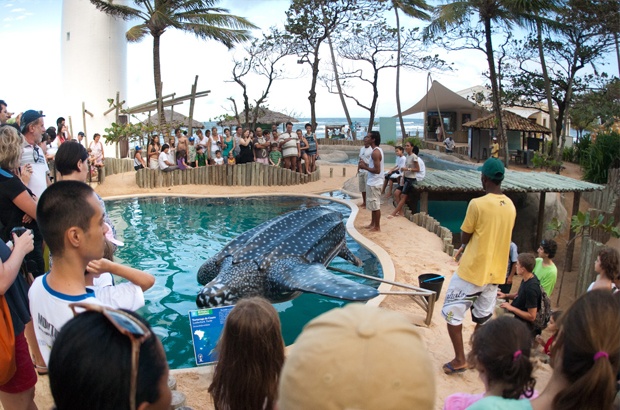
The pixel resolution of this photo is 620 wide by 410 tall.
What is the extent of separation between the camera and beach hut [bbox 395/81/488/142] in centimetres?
3484

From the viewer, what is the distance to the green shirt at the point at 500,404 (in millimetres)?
2271

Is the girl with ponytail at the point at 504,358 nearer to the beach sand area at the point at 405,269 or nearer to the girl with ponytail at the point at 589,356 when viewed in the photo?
the girl with ponytail at the point at 589,356

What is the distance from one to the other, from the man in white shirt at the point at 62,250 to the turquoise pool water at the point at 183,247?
3.15 meters

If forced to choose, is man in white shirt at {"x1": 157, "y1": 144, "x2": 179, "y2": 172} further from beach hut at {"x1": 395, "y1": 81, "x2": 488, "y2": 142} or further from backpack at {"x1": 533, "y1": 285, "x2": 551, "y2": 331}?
beach hut at {"x1": 395, "y1": 81, "x2": 488, "y2": 142}

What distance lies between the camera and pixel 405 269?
8.02 m

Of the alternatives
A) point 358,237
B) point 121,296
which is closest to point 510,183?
point 358,237

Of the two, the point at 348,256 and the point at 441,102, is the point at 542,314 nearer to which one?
the point at 348,256

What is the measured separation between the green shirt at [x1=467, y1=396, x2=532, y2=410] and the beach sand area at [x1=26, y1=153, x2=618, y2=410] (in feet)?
6.93

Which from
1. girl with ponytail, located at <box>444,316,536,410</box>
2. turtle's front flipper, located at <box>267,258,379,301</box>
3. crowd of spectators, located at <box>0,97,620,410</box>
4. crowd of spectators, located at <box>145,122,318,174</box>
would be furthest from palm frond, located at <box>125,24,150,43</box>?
girl with ponytail, located at <box>444,316,536,410</box>

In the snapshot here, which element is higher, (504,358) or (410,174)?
(410,174)

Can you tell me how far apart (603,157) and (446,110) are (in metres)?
20.8

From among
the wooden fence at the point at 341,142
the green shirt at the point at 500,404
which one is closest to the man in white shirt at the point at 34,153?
the green shirt at the point at 500,404

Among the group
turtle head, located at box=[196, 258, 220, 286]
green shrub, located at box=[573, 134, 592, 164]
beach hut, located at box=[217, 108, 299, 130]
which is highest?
beach hut, located at box=[217, 108, 299, 130]

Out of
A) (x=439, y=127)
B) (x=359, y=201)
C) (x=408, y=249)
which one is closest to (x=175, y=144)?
(x=359, y=201)
